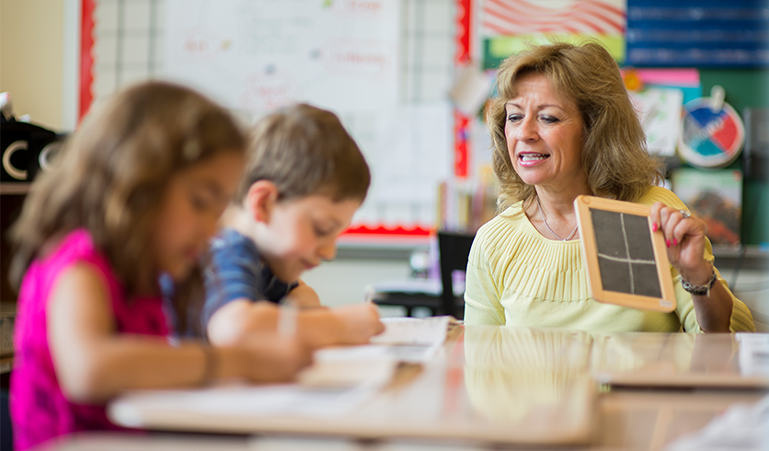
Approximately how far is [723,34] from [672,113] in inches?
15.4

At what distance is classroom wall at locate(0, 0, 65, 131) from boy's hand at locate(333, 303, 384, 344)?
9.00ft

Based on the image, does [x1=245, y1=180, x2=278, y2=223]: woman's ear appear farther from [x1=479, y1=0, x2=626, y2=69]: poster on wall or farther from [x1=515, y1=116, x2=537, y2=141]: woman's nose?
[x1=479, y1=0, x2=626, y2=69]: poster on wall

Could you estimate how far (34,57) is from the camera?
10.2 ft

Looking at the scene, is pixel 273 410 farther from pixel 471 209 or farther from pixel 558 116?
pixel 471 209

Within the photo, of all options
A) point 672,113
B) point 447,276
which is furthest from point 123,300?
point 672,113

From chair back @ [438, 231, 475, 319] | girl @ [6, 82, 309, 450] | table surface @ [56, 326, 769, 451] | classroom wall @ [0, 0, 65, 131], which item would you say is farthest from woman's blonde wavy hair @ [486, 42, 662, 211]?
classroom wall @ [0, 0, 65, 131]

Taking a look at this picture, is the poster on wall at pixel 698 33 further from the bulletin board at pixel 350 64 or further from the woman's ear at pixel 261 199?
the woman's ear at pixel 261 199

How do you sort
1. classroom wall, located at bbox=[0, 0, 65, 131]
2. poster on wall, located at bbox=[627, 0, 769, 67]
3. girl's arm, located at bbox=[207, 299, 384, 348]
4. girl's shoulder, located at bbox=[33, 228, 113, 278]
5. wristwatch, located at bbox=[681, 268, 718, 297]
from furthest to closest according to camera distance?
1. classroom wall, located at bbox=[0, 0, 65, 131]
2. poster on wall, located at bbox=[627, 0, 769, 67]
3. wristwatch, located at bbox=[681, 268, 718, 297]
4. girl's arm, located at bbox=[207, 299, 384, 348]
5. girl's shoulder, located at bbox=[33, 228, 113, 278]

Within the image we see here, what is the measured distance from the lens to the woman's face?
4.75 ft

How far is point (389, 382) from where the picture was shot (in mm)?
638

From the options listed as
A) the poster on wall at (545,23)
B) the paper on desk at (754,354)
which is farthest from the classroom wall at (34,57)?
the paper on desk at (754,354)

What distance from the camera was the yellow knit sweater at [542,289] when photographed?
4.23 feet

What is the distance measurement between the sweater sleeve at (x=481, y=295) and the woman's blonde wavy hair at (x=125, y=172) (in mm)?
866

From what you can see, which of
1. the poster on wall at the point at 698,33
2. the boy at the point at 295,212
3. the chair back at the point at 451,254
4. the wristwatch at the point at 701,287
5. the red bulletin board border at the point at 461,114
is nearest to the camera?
the boy at the point at 295,212
